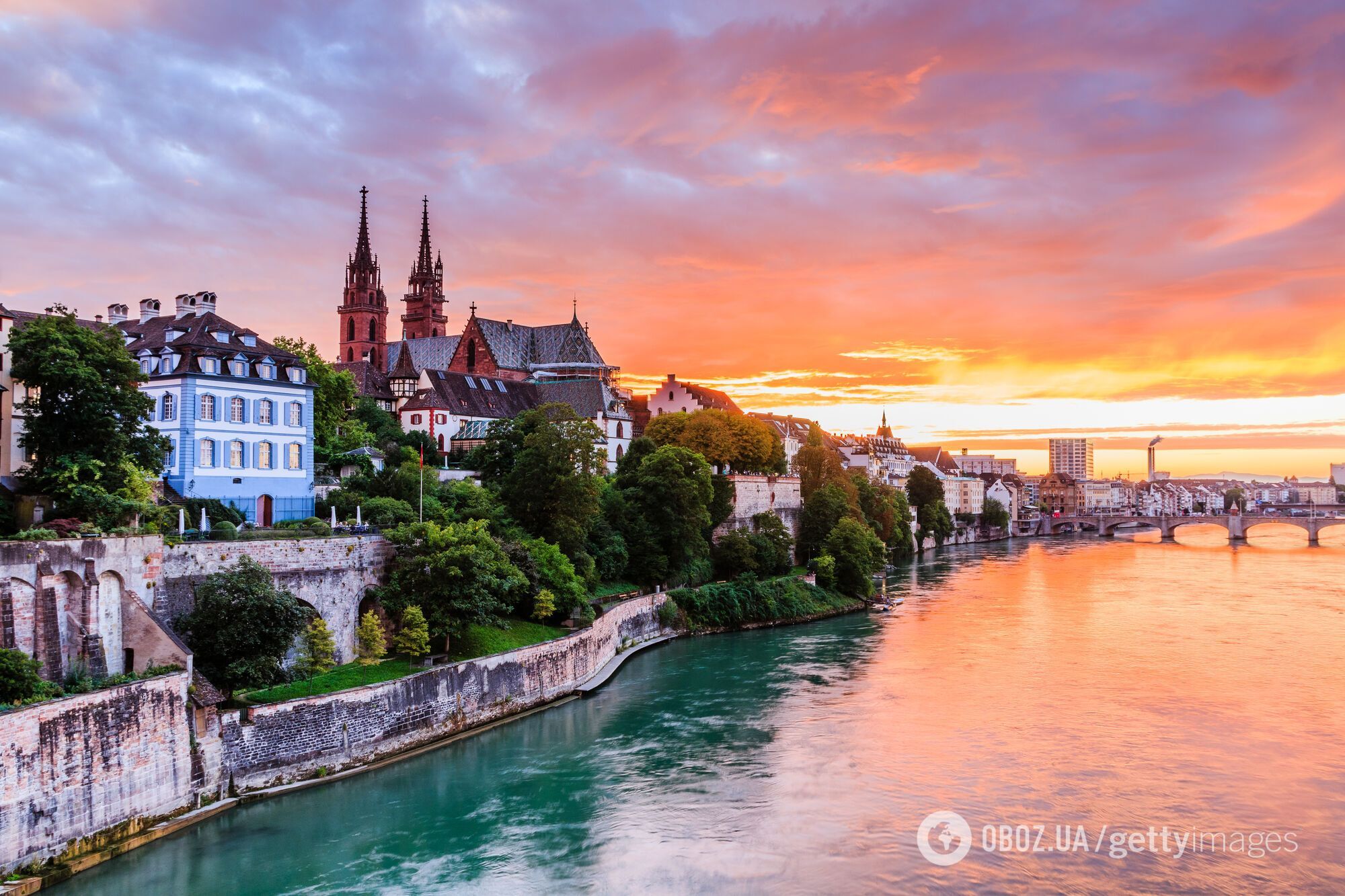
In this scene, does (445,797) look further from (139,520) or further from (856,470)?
(856,470)

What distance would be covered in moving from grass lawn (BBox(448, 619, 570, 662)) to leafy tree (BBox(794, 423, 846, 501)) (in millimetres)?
34655

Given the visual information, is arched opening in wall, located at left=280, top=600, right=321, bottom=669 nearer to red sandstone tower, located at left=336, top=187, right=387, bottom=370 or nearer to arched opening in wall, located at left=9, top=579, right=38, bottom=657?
arched opening in wall, located at left=9, top=579, right=38, bottom=657

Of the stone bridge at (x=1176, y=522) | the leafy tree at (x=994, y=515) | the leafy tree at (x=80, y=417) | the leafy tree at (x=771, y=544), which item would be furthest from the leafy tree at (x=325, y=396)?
the stone bridge at (x=1176, y=522)

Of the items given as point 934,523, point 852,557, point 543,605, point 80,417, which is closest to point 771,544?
point 852,557

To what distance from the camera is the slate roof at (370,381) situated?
6369cm

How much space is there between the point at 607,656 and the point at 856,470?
1936 inches

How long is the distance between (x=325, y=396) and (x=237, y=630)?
2521 cm

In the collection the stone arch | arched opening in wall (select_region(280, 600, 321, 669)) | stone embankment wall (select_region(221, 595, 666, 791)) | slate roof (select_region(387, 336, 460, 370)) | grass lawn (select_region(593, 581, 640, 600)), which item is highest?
slate roof (select_region(387, 336, 460, 370))

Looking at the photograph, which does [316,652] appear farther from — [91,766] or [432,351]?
[432,351]

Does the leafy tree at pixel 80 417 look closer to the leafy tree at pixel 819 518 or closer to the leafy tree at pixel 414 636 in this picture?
the leafy tree at pixel 414 636

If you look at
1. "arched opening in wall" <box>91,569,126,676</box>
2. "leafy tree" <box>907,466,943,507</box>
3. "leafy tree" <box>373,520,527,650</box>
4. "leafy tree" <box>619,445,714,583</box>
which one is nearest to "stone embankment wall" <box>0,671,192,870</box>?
"arched opening in wall" <box>91,569,126,676</box>

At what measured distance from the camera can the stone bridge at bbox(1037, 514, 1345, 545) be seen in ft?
357

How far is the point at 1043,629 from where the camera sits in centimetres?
4412

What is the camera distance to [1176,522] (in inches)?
4584
